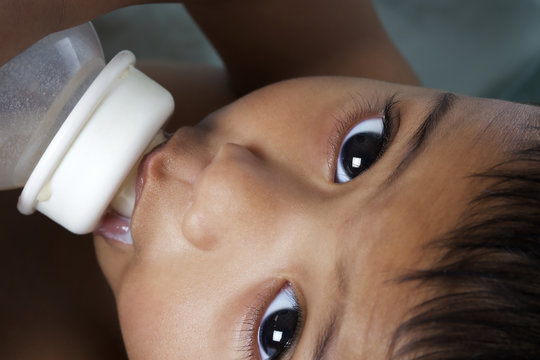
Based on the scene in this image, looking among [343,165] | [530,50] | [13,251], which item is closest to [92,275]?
[13,251]

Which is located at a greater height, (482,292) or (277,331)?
(482,292)

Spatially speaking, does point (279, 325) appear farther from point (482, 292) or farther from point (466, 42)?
point (466, 42)

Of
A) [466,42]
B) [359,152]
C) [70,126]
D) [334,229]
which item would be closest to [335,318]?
[334,229]

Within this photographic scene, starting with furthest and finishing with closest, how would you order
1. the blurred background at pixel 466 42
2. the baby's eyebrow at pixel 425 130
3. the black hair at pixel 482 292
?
the blurred background at pixel 466 42 < the baby's eyebrow at pixel 425 130 < the black hair at pixel 482 292

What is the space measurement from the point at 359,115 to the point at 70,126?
0.32 metres

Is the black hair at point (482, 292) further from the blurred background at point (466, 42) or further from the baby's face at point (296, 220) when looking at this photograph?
the blurred background at point (466, 42)

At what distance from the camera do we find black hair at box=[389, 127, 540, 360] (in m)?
0.54

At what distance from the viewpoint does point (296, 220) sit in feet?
2.13

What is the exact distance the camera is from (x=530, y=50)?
54.8 inches

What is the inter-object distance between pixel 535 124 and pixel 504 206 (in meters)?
0.15

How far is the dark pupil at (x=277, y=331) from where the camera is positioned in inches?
26.3

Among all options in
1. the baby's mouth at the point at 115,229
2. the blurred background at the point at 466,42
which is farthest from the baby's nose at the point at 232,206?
the blurred background at the point at 466,42

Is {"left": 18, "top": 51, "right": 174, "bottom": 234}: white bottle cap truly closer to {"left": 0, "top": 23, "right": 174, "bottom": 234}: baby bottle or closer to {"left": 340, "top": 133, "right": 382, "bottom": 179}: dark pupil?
{"left": 0, "top": 23, "right": 174, "bottom": 234}: baby bottle

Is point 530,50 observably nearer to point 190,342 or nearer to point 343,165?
point 343,165
